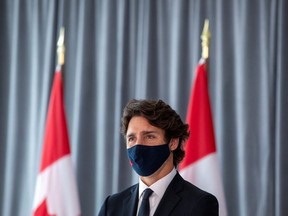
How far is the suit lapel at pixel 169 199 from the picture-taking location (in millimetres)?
1717

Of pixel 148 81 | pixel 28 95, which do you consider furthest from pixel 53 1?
pixel 148 81

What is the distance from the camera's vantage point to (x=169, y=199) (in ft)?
5.71

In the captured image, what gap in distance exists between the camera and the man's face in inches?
71.3

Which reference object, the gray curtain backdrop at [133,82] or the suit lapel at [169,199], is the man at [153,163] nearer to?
the suit lapel at [169,199]

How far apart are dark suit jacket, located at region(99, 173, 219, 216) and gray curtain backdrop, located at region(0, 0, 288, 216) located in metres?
1.56

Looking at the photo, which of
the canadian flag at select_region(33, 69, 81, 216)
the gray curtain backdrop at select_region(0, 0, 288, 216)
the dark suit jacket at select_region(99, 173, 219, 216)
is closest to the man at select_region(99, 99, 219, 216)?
the dark suit jacket at select_region(99, 173, 219, 216)

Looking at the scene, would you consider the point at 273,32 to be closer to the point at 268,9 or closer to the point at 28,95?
the point at 268,9

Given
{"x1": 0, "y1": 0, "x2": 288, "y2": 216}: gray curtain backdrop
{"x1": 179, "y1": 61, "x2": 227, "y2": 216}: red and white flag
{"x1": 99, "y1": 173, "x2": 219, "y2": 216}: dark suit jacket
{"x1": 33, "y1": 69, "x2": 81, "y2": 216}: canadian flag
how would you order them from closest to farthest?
{"x1": 99, "y1": 173, "x2": 219, "y2": 216}: dark suit jacket, {"x1": 179, "y1": 61, "x2": 227, "y2": 216}: red and white flag, {"x1": 33, "y1": 69, "x2": 81, "y2": 216}: canadian flag, {"x1": 0, "y1": 0, "x2": 288, "y2": 216}: gray curtain backdrop

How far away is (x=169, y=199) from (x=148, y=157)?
163mm

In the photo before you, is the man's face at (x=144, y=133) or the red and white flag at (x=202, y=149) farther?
the red and white flag at (x=202, y=149)

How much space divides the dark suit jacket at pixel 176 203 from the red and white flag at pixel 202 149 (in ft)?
3.69

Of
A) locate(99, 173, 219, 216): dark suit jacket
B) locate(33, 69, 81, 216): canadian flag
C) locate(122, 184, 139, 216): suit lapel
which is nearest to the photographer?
locate(99, 173, 219, 216): dark suit jacket

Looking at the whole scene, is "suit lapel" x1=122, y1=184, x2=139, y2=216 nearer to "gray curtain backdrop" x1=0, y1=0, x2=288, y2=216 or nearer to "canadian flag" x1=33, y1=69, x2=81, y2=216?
"canadian flag" x1=33, y1=69, x2=81, y2=216

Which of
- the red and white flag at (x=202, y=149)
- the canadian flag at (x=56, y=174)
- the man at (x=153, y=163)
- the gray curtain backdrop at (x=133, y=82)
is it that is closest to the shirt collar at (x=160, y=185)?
the man at (x=153, y=163)
